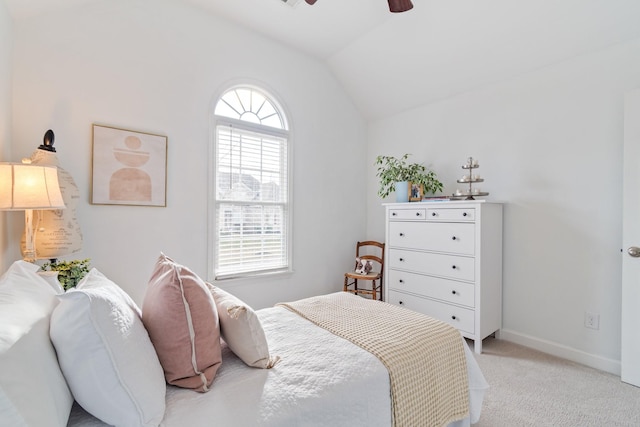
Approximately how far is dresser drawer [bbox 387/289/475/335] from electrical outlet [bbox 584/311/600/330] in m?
0.83

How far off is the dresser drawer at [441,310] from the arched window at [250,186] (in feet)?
4.15

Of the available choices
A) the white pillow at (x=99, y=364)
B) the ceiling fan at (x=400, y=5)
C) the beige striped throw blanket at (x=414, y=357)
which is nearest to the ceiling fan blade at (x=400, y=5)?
the ceiling fan at (x=400, y=5)

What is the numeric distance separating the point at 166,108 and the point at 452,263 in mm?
2884

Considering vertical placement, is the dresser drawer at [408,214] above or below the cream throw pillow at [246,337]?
above

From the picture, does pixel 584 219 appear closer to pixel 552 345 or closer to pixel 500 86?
pixel 552 345

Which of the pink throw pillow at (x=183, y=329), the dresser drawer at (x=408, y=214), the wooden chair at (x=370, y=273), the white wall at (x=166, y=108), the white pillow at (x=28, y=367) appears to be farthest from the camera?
the wooden chair at (x=370, y=273)

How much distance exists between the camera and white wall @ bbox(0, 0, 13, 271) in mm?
1896

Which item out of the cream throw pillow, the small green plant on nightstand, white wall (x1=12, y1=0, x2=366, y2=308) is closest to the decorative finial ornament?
white wall (x1=12, y1=0, x2=366, y2=308)

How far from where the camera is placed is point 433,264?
298cm

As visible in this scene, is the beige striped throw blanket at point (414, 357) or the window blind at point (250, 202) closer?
the beige striped throw blanket at point (414, 357)

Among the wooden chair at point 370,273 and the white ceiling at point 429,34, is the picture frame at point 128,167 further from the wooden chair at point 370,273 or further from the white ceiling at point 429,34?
the wooden chair at point 370,273

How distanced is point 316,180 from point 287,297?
140 centimetres

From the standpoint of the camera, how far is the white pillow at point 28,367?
634mm

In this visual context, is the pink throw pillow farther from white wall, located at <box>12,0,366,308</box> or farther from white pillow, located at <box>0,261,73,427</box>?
white wall, located at <box>12,0,366,308</box>
